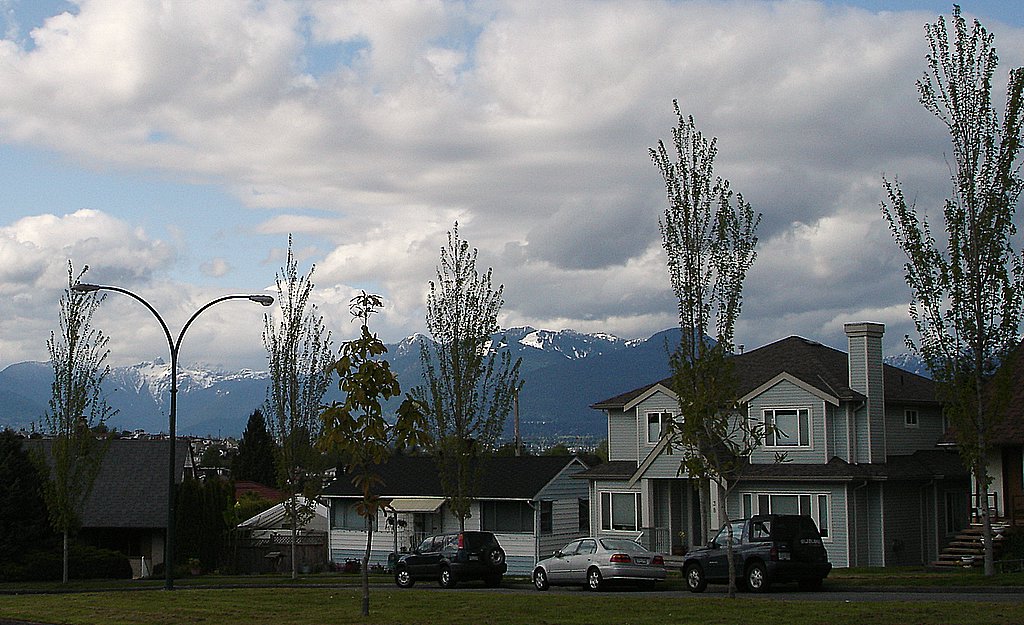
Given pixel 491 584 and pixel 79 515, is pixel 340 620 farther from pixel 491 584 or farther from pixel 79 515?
pixel 79 515

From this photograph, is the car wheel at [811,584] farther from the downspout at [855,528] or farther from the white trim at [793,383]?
the white trim at [793,383]

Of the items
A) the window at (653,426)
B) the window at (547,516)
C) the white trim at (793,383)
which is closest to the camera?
the white trim at (793,383)

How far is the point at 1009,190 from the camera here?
29797mm

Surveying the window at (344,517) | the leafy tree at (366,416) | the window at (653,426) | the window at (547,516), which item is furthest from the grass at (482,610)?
the window at (344,517)

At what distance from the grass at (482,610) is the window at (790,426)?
18.7 m

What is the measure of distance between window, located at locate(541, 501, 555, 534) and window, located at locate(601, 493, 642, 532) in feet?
11.0

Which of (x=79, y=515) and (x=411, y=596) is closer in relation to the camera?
(x=411, y=596)

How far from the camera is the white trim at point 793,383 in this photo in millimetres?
43031

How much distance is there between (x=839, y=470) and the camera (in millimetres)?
41906

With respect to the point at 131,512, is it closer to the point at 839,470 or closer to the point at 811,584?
the point at 839,470

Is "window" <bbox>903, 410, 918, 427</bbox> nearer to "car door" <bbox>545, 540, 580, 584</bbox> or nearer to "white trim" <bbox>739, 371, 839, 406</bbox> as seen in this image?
"white trim" <bbox>739, 371, 839, 406</bbox>

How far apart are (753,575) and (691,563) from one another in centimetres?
177

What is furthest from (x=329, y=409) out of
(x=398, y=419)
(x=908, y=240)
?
A: (x=908, y=240)

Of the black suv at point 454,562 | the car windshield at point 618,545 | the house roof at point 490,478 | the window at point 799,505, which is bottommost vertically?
the black suv at point 454,562
